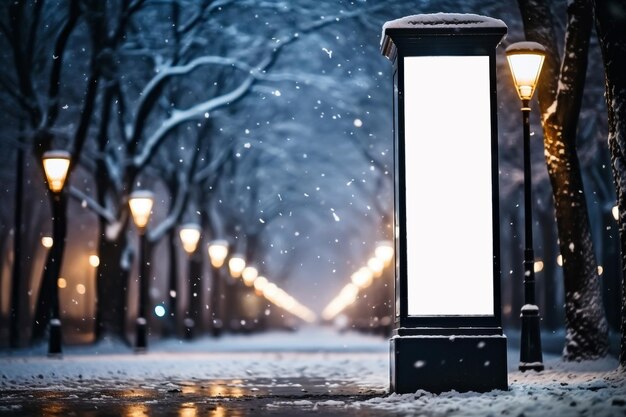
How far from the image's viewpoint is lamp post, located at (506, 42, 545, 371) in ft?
67.4

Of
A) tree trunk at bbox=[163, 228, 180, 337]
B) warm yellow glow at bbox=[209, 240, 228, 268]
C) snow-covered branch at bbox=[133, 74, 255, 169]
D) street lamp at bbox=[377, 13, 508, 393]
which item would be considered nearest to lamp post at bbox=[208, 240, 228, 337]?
warm yellow glow at bbox=[209, 240, 228, 268]

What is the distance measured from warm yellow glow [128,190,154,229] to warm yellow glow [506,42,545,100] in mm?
17908

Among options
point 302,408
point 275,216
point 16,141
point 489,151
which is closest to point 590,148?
point 16,141

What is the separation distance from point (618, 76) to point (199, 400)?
687 centimetres

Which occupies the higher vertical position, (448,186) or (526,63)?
(526,63)

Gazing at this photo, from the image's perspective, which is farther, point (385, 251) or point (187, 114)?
point (385, 251)

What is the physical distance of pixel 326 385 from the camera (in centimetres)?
1998

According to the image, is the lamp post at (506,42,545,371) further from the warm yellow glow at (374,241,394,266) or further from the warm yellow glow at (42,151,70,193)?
the warm yellow glow at (374,241,394,266)

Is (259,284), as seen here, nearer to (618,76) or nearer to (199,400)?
(199,400)

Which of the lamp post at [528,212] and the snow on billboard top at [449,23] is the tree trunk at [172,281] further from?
the snow on billboard top at [449,23]

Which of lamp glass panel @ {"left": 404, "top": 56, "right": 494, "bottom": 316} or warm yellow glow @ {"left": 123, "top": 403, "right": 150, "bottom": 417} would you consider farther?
lamp glass panel @ {"left": 404, "top": 56, "right": 494, "bottom": 316}

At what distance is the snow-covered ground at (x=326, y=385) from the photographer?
46.0 ft

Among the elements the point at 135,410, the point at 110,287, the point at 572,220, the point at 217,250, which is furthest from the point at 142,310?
the point at 135,410

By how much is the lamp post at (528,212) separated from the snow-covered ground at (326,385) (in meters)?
0.36
